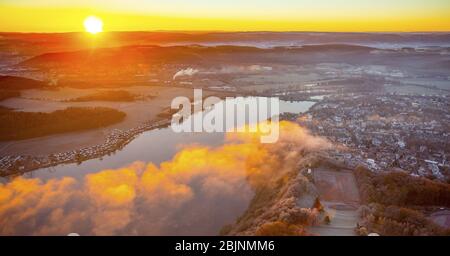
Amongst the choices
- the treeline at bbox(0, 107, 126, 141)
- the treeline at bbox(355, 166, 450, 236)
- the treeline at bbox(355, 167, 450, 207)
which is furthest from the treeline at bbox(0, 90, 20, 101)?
the treeline at bbox(355, 167, 450, 207)

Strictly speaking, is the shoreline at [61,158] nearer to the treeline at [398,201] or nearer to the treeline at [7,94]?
the treeline at [398,201]

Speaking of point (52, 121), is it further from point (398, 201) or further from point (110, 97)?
point (398, 201)

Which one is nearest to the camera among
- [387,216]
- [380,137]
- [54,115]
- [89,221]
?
[387,216]

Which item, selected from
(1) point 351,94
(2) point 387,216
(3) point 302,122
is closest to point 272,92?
(1) point 351,94

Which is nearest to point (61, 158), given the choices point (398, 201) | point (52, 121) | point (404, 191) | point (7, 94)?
point (52, 121)

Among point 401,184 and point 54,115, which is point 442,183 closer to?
point 401,184

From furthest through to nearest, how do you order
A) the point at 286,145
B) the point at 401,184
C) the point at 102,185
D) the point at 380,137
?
the point at 380,137, the point at 286,145, the point at 102,185, the point at 401,184

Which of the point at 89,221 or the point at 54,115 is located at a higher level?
Answer: the point at 54,115
